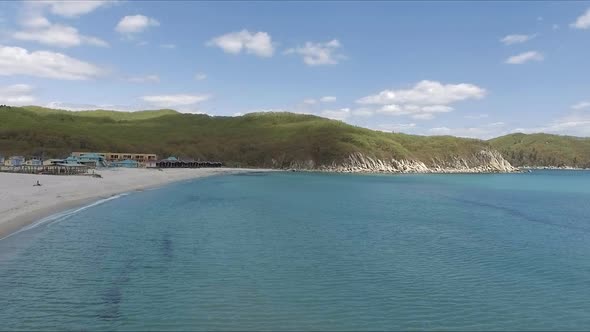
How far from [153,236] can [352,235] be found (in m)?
15.7

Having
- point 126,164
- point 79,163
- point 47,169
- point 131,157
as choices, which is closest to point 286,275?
point 47,169

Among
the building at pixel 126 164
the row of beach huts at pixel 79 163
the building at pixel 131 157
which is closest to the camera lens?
the row of beach huts at pixel 79 163

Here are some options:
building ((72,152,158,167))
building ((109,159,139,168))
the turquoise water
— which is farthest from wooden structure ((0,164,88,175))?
the turquoise water

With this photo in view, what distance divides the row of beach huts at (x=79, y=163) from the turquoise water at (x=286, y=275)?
6475 cm

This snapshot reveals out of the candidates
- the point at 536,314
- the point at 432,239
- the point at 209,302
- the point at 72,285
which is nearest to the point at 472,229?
the point at 432,239

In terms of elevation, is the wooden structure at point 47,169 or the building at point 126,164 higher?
the building at point 126,164

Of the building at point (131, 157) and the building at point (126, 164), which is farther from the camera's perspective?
the building at point (131, 157)

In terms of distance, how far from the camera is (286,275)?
23234mm

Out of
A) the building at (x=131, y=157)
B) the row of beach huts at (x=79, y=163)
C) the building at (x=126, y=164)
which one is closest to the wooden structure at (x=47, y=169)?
the row of beach huts at (x=79, y=163)

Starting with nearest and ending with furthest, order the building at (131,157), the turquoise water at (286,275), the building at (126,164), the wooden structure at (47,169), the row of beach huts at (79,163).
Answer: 1. the turquoise water at (286,275)
2. the wooden structure at (47,169)
3. the row of beach huts at (79,163)
4. the building at (126,164)
5. the building at (131,157)

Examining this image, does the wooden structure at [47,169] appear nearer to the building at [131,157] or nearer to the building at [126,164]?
the building at [126,164]

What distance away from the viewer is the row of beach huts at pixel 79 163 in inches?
3930

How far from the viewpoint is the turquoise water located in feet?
54.9

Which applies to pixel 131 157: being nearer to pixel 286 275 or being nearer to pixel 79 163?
pixel 79 163
